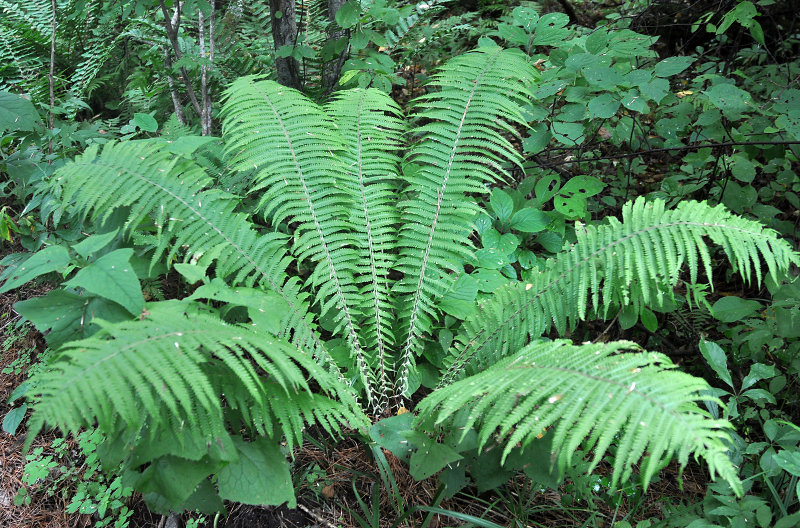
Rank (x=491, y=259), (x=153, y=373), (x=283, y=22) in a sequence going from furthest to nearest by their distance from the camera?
(x=283, y=22), (x=491, y=259), (x=153, y=373)

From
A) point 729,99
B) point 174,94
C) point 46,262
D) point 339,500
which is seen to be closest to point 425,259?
point 339,500

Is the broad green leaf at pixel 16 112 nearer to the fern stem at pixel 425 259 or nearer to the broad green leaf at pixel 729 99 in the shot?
the fern stem at pixel 425 259

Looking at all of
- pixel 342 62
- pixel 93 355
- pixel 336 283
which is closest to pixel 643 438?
pixel 93 355

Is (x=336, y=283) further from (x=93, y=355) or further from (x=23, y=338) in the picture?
(x=23, y=338)

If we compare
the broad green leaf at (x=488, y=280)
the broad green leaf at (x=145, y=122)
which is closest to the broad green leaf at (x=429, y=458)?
the broad green leaf at (x=488, y=280)

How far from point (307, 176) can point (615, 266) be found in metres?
1.28

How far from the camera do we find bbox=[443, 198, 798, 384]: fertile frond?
1.61 metres

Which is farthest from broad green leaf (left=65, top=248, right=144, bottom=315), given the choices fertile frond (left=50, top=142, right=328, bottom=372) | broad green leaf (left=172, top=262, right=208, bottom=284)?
A: fertile frond (left=50, top=142, right=328, bottom=372)

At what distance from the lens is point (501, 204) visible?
2357 mm

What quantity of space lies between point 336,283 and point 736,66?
3495mm

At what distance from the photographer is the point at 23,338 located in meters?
2.28

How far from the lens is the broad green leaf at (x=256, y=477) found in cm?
130

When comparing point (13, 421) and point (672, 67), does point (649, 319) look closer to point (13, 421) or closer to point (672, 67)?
point (672, 67)

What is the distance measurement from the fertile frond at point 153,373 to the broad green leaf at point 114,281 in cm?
5
